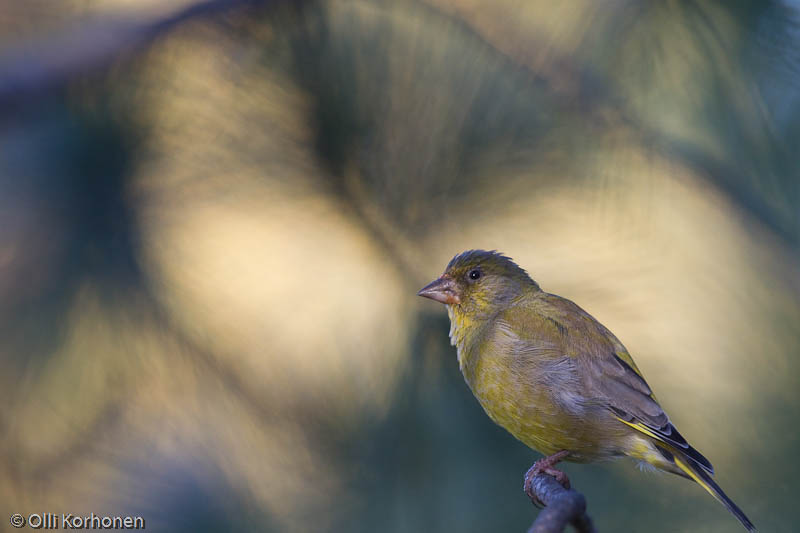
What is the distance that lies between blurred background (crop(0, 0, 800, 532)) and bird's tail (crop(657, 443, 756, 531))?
0.22 ft

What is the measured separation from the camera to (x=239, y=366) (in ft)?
4.12

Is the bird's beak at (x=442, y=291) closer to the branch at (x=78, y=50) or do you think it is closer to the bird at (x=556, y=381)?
the bird at (x=556, y=381)

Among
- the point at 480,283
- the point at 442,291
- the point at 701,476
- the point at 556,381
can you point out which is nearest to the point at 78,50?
the point at 442,291

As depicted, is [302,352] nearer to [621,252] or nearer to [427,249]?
[427,249]

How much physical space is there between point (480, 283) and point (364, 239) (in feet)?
1.55

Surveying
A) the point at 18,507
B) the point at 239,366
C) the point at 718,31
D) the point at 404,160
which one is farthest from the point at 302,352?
the point at 718,31

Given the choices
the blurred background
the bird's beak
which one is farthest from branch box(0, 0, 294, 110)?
the bird's beak

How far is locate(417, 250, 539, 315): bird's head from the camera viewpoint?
143 cm

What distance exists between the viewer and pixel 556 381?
4.88 ft

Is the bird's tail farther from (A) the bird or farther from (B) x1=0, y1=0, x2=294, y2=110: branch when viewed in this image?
(B) x1=0, y1=0, x2=294, y2=110: branch

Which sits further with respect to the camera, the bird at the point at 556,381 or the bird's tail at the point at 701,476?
the bird at the point at 556,381

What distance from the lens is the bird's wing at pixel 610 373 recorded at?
53.0 inches

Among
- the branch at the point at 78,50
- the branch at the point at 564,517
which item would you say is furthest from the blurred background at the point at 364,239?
the branch at the point at 564,517

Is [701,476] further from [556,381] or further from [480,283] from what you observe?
[480,283]
